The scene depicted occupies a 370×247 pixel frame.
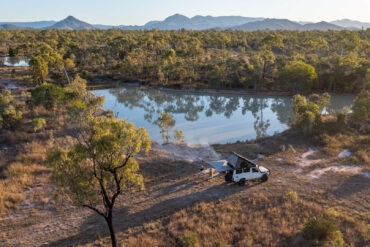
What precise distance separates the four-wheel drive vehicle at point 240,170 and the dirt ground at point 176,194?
53 cm

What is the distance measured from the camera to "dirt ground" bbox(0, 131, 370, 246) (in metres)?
16.0

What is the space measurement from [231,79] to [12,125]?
3979 cm

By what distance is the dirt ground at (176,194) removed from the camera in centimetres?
A: 1602

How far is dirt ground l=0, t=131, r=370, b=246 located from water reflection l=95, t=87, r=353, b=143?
9.78 m

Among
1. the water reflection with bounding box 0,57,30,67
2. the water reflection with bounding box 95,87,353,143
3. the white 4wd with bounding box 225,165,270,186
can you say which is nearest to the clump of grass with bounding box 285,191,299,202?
the white 4wd with bounding box 225,165,270,186

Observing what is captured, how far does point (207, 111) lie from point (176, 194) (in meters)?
29.7

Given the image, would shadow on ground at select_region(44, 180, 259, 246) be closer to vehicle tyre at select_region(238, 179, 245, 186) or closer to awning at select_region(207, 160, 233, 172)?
vehicle tyre at select_region(238, 179, 245, 186)

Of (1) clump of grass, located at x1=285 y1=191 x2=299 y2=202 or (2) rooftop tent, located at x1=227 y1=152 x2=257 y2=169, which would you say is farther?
(2) rooftop tent, located at x1=227 y1=152 x2=257 y2=169

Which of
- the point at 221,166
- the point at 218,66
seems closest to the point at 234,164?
the point at 221,166

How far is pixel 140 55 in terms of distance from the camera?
7175cm

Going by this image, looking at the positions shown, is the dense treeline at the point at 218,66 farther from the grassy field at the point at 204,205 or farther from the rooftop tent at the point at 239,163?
the rooftop tent at the point at 239,163

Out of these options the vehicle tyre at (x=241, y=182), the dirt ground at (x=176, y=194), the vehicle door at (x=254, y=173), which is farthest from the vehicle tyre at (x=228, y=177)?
the vehicle door at (x=254, y=173)

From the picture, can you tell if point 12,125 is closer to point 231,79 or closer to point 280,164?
point 280,164

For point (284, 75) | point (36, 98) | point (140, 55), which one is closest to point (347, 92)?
point (284, 75)
